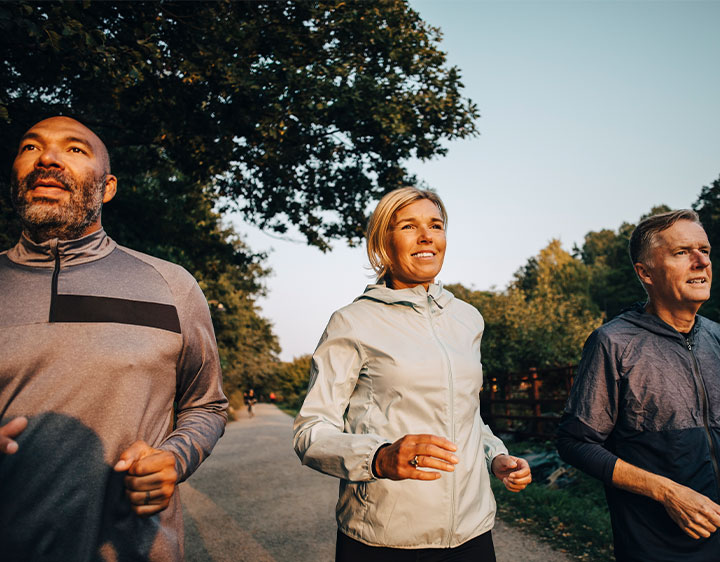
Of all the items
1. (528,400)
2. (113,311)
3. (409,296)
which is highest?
(409,296)

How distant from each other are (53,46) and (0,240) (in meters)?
2.84

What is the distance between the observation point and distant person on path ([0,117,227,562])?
1516 mm

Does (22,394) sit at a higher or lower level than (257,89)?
lower

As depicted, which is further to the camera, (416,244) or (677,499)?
(416,244)

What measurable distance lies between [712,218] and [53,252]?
37588mm

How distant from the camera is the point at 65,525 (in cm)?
153

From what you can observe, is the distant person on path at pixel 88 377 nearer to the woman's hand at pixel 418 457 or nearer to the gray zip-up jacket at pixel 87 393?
the gray zip-up jacket at pixel 87 393

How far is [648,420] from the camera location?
7.52ft

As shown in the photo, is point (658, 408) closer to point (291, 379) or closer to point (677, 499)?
point (677, 499)

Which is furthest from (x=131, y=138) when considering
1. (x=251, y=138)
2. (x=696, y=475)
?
(x=696, y=475)

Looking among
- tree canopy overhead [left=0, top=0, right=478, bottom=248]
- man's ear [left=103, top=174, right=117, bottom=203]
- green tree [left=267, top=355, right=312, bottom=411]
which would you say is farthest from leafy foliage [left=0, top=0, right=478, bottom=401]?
green tree [left=267, top=355, right=312, bottom=411]

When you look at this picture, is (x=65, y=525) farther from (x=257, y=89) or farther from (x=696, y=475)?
(x=257, y=89)

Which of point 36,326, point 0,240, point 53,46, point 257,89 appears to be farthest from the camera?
point 257,89

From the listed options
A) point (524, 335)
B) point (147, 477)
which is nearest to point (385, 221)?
point (147, 477)
